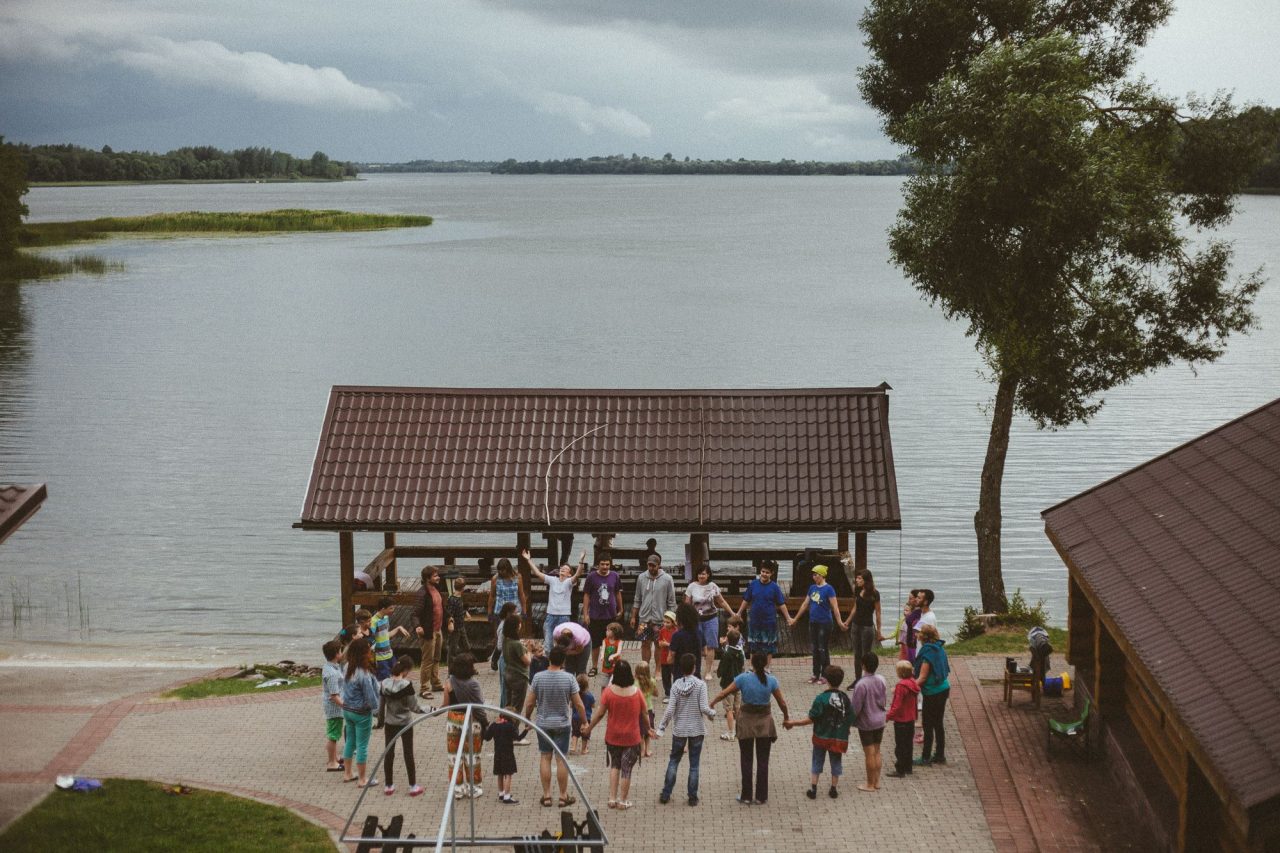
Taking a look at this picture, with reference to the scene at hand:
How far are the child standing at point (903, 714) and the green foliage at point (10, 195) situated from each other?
282ft

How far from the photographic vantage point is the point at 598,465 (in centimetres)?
→ 2005

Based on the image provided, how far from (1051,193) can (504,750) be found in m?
12.5

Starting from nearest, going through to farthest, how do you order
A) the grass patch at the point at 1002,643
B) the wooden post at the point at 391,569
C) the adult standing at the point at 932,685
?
the adult standing at the point at 932,685 < the grass patch at the point at 1002,643 < the wooden post at the point at 391,569

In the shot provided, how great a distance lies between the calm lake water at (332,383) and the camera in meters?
29.1

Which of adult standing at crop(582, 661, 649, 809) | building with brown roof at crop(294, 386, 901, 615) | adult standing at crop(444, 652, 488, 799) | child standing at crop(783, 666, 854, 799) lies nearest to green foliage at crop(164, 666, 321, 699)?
building with brown roof at crop(294, 386, 901, 615)

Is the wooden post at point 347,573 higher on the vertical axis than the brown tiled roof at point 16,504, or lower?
lower

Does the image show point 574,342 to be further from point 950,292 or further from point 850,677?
point 850,677

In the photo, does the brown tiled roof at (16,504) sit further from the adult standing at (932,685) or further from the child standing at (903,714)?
the adult standing at (932,685)

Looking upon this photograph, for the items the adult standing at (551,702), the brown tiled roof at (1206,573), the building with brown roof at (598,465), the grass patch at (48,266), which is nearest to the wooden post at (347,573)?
the building with brown roof at (598,465)

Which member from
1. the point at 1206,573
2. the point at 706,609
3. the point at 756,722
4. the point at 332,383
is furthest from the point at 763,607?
the point at 332,383

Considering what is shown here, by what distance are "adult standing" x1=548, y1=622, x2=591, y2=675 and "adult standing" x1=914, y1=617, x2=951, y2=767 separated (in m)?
3.78

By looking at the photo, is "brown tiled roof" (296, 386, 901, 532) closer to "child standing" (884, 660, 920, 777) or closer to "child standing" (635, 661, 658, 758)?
"child standing" (635, 661, 658, 758)

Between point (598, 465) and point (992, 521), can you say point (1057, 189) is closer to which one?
point (992, 521)

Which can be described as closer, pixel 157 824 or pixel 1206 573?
pixel 1206 573
